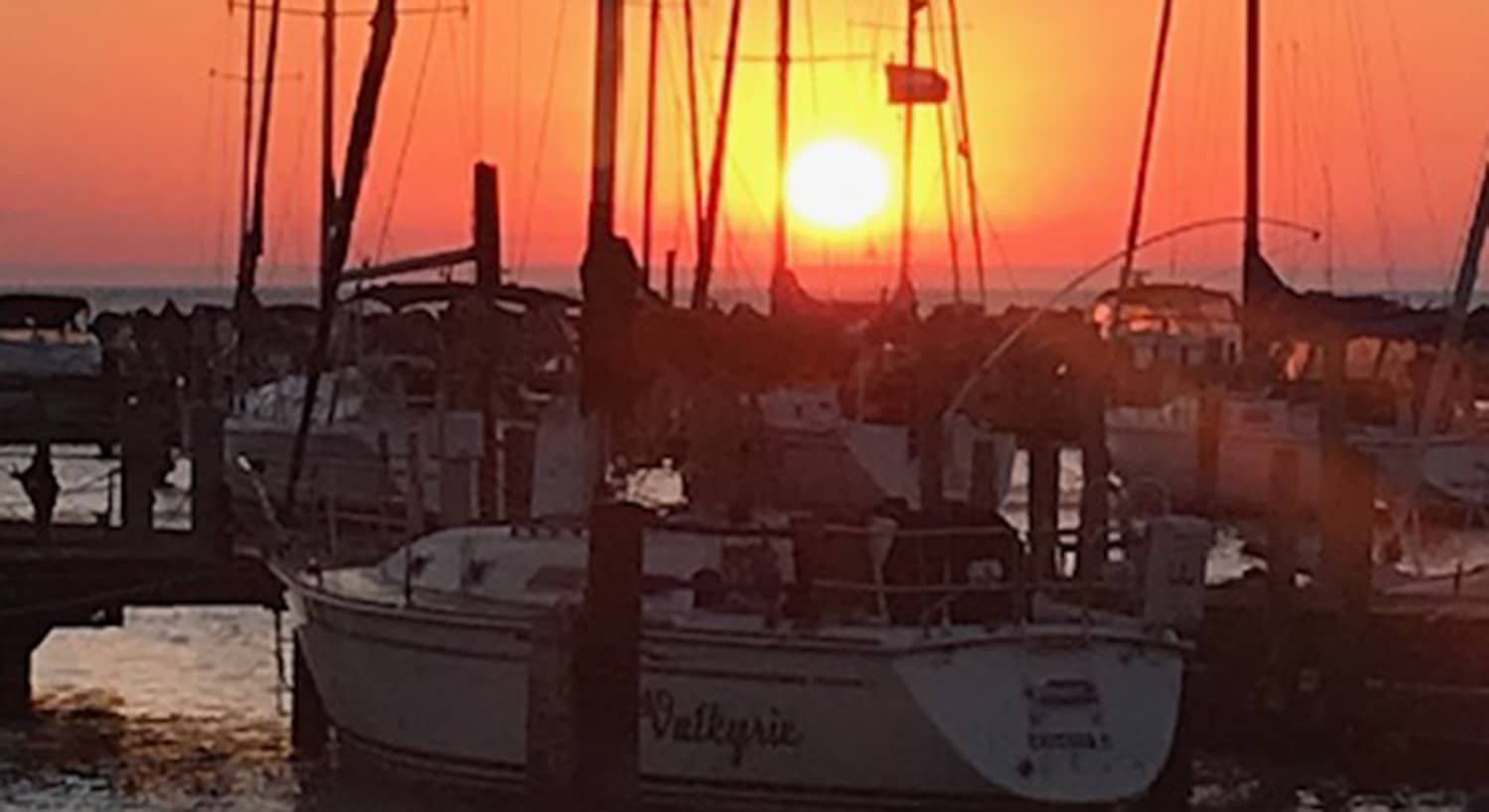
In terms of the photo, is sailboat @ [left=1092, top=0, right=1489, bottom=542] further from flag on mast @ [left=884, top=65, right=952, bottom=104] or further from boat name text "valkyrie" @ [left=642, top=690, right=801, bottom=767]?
boat name text "valkyrie" @ [left=642, top=690, right=801, bottom=767]

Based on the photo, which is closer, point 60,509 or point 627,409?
point 627,409

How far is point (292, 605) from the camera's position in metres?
27.1

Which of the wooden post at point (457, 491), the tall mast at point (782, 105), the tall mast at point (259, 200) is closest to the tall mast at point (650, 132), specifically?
the tall mast at point (782, 105)

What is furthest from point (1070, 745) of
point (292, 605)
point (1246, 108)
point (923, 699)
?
point (1246, 108)

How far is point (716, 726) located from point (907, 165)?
80.4ft

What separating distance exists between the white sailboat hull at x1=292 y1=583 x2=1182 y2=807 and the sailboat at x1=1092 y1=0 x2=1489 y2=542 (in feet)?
25.9

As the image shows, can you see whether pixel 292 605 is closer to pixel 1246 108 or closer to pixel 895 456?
pixel 895 456

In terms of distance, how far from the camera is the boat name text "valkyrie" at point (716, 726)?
22484 millimetres

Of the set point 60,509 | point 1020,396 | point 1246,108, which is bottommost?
point 60,509

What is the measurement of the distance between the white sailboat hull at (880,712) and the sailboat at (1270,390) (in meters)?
7.89

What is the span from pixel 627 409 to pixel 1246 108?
21.4 m

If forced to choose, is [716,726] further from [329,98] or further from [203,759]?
[329,98]

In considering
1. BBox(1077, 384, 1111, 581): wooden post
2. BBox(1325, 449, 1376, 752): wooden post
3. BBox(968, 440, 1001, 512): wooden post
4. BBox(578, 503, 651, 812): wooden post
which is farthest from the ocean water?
BBox(578, 503, 651, 812): wooden post

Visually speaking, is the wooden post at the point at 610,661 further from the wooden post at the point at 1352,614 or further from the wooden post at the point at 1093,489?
the wooden post at the point at 1352,614
